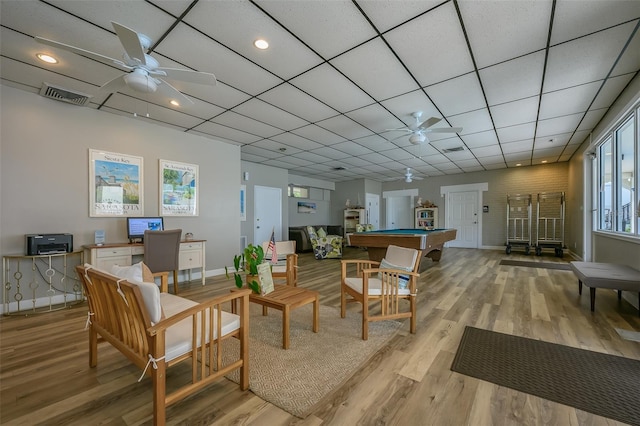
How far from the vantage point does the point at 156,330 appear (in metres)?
1.24

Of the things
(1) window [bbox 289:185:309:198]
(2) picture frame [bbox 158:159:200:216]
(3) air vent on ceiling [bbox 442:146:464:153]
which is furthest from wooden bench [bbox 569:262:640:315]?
(1) window [bbox 289:185:309:198]

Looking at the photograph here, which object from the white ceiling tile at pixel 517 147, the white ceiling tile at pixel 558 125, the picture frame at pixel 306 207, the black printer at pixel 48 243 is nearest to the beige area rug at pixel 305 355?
the black printer at pixel 48 243

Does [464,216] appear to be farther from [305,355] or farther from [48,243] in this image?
[48,243]

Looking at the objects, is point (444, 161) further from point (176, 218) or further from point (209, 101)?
point (176, 218)

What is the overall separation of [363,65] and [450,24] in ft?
2.66

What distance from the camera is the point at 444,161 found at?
6957 millimetres

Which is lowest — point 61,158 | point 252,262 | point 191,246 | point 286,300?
point 286,300

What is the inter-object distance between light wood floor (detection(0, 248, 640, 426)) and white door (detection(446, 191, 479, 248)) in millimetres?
5621

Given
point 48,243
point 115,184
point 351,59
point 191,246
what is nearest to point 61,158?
point 115,184

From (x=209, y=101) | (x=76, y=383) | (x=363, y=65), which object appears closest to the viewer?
(x=76, y=383)

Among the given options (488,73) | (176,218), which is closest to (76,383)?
(176,218)

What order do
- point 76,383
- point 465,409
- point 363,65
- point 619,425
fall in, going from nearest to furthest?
point 619,425, point 465,409, point 76,383, point 363,65

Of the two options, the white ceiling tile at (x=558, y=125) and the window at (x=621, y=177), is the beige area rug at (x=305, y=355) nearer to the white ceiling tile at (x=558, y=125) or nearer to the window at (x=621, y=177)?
the window at (x=621, y=177)

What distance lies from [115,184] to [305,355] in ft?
12.0
